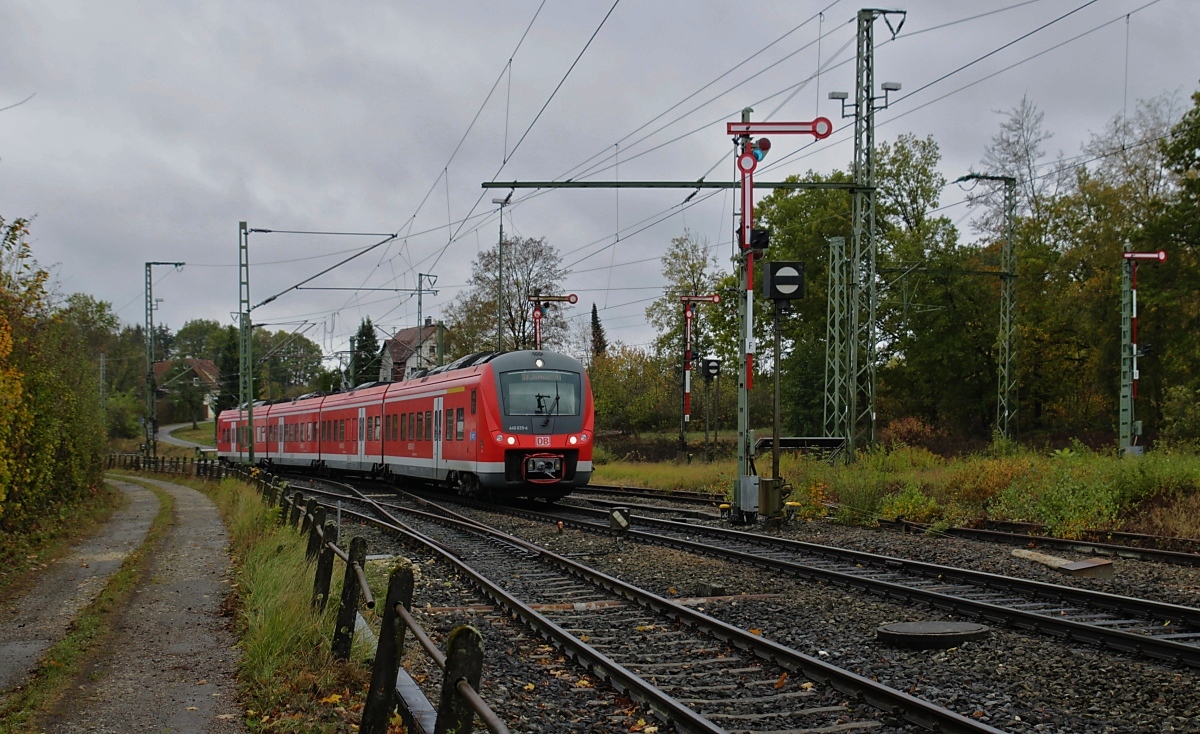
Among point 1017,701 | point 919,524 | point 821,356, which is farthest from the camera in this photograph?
point 821,356

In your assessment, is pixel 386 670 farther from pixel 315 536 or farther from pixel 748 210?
pixel 748 210

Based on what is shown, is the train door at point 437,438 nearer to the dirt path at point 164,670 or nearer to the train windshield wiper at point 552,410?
the train windshield wiper at point 552,410

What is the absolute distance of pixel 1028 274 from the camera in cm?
4506

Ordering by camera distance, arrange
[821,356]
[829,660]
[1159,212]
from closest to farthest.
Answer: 1. [829,660]
2. [1159,212]
3. [821,356]

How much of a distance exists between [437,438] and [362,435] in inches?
351

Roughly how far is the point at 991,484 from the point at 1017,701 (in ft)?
42.3

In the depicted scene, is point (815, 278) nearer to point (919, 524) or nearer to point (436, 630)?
point (919, 524)

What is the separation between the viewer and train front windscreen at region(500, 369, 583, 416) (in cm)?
2147

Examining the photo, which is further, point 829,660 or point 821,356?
point 821,356

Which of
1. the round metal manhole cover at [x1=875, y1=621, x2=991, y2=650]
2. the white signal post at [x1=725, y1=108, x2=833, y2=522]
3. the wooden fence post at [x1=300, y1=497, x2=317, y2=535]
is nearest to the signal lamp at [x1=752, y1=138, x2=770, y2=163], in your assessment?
the white signal post at [x1=725, y1=108, x2=833, y2=522]

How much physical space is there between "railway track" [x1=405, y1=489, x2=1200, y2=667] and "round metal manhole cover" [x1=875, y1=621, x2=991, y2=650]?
69cm

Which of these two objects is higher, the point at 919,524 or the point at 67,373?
the point at 67,373

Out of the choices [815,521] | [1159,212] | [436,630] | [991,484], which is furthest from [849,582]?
[1159,212]

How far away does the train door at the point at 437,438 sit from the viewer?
24.9m
